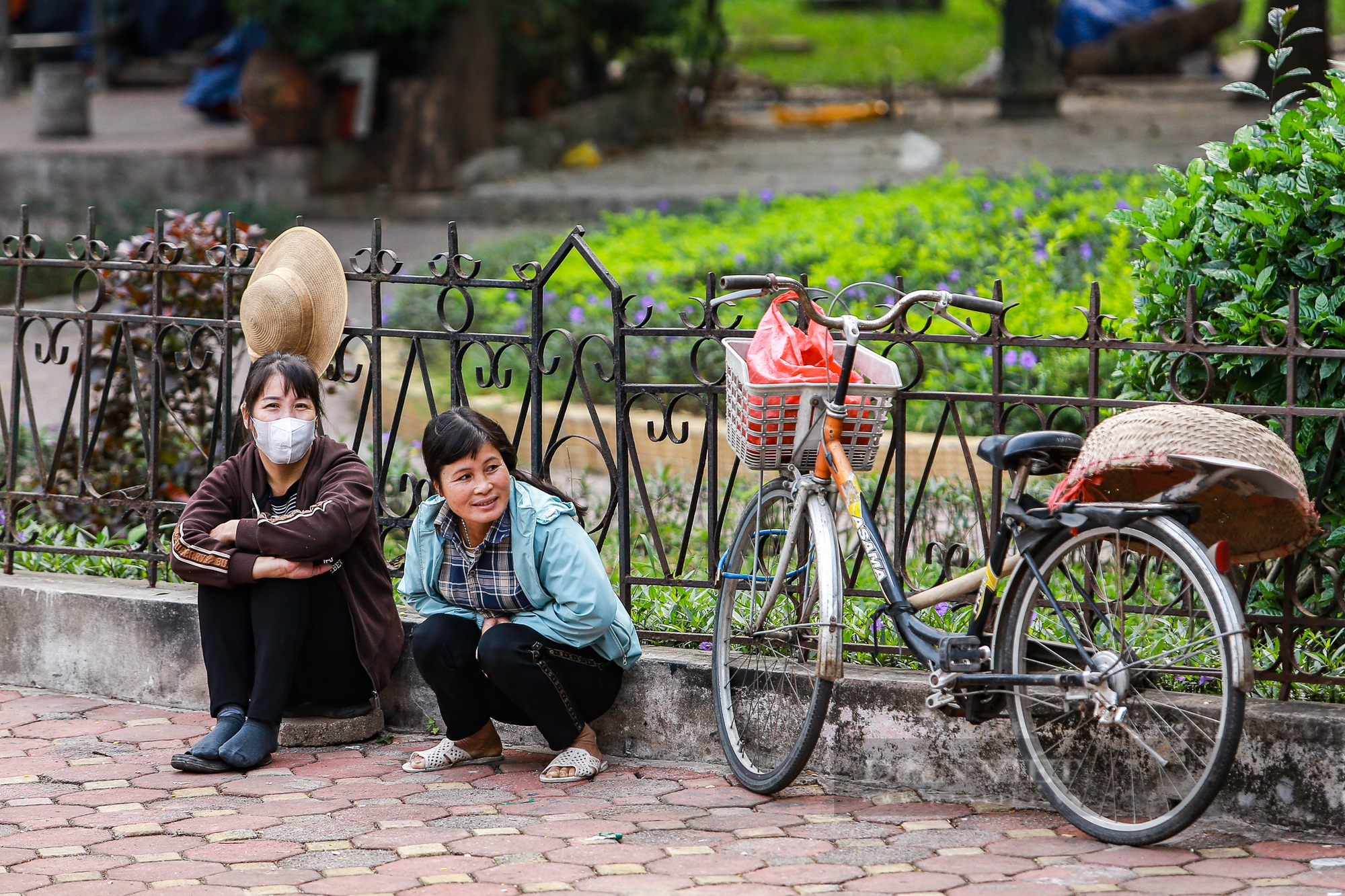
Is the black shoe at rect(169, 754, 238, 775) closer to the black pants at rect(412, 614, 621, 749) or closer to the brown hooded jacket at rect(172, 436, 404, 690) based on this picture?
the brown hooded jacket at rect(172, 436, 404, 690)

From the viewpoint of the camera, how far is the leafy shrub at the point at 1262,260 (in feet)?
12.0

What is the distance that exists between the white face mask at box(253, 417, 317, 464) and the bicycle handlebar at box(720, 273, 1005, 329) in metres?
1.30

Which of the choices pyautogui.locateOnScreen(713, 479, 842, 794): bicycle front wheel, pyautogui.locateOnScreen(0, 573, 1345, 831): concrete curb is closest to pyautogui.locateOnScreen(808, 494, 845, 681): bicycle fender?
pyautogui.locateOnScreen(713, 479, 842, 794): bicycle front wheel

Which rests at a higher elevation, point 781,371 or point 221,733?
point 781,371

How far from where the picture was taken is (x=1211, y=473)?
3166 millimetres

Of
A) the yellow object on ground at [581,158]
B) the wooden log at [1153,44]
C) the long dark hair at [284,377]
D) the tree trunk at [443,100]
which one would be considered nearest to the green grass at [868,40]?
the wooden log at [1153,44]

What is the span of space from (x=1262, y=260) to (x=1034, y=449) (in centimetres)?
87

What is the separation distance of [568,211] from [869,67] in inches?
469

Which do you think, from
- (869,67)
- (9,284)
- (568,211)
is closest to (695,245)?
(568,211)

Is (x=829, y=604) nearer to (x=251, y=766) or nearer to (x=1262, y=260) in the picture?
(x=1262, y=260)

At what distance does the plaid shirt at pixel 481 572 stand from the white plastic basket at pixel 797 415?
681mm

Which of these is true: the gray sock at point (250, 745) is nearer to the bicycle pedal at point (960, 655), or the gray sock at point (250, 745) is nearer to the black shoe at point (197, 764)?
the black shoe at point (197, 764)

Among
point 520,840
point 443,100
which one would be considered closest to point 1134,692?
point 520,840

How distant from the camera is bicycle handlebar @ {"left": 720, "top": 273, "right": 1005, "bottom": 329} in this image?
3486 millimetres
